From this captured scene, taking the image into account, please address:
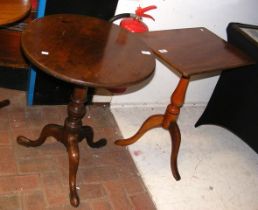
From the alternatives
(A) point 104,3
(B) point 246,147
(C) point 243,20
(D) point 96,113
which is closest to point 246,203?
(B) point 246,147

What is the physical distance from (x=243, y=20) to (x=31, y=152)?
1966mm

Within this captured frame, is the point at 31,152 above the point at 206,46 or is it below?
below

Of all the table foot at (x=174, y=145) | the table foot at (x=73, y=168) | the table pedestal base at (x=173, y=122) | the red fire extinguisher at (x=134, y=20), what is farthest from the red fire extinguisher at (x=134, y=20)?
the table foot at (x=73, y=168)

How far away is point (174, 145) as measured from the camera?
229cm

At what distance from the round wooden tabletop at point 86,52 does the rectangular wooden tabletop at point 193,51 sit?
5.1 inches

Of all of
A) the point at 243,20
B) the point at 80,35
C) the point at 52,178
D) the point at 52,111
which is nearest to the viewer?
the point at 80,35

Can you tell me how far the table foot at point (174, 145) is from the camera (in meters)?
2.26

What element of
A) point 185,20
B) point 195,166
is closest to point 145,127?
point 195,166

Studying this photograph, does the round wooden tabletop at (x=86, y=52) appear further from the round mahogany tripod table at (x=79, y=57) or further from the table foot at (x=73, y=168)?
the table foot at (x=73, y=168)

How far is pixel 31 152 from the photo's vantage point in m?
2.19

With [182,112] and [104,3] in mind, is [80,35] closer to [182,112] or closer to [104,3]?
[104,3]

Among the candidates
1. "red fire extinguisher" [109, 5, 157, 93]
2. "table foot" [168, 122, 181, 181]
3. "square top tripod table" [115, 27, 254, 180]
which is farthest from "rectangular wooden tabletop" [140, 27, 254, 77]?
"table foot" [168, 122, 181, 181]

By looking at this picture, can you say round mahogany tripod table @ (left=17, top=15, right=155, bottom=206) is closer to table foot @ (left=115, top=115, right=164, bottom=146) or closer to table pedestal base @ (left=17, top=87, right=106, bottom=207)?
table pedestal base @ (left=17, top=87, right=106, bottom=207)

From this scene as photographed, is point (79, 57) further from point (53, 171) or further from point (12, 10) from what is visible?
point (53, 171)
